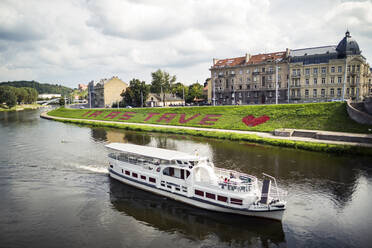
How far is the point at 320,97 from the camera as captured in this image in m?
82.8

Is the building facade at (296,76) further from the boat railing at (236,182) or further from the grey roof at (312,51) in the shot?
the boat railing at (236,182)

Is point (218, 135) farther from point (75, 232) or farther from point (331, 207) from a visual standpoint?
point (75, 232)

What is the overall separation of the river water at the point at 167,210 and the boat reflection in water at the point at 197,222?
82 mm

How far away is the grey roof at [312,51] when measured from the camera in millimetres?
82000

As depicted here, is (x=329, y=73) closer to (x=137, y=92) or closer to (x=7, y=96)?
(x=137, y=92)

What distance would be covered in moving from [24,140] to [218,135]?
155ft

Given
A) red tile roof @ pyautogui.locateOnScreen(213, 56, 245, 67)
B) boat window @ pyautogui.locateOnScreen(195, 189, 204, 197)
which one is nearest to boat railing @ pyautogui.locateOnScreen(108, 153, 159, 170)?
boat window @ pyautogui.locateOnScreen(195, 189, 204, 197)

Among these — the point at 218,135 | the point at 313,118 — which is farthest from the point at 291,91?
the point at 218,135

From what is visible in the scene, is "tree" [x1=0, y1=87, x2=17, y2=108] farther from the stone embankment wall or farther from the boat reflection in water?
the stone embankment wall

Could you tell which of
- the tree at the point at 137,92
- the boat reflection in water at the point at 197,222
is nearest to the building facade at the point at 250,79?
the tree at the point at 137,92

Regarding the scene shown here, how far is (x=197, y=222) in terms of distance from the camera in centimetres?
2384

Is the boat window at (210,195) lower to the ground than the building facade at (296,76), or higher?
lower

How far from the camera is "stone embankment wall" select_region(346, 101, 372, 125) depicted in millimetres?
51062

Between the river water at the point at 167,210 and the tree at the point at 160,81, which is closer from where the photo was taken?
the river water at the point at 167,210
